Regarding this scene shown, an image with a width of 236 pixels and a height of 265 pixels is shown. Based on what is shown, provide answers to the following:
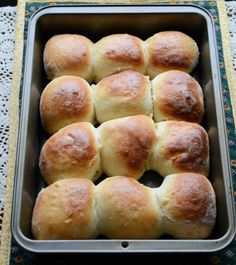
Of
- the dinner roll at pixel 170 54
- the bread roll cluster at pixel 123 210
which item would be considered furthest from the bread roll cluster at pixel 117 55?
the bread roll cluster at pixel 123 210

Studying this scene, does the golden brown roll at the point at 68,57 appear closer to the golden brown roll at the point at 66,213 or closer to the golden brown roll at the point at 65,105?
the golden brown roll at the point at 65,105

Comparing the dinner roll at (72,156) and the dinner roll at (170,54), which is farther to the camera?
the dinner roll at (170,54)

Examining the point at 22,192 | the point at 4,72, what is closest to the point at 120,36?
the point at 4,72

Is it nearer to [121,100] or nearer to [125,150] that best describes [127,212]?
[125,150]

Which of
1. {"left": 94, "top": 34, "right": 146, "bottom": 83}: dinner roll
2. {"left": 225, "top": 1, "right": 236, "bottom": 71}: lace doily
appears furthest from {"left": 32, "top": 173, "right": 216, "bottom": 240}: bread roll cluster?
{"left": 225, "top": 1, "right": 236, "bottom": 71}: lace doily

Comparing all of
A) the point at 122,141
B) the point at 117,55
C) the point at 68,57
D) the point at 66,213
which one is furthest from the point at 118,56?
the point at 66,213

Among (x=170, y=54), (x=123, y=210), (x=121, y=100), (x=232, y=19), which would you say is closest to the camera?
(x=123, y=210)

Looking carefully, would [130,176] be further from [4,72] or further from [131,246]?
[4,72]
